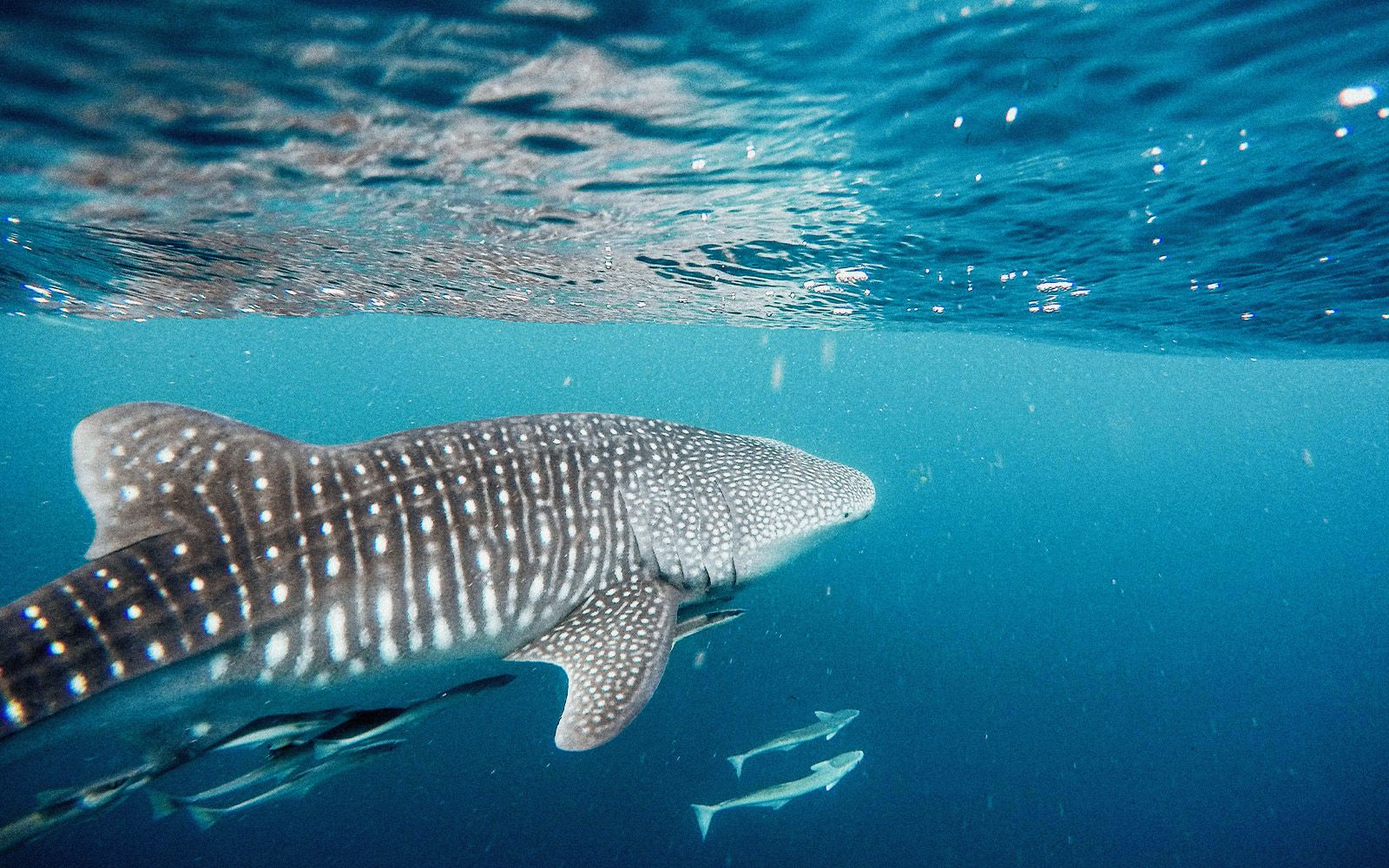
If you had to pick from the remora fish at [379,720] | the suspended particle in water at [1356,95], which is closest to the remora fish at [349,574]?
the remora fish at [379,720]

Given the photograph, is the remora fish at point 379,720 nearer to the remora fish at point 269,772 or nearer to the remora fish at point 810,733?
the remora fish at point 269,772

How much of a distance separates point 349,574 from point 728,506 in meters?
3.01

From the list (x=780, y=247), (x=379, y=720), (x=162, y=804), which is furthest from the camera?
(x=780, y=247)

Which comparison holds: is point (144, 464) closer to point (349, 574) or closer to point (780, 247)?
point (349, 574)

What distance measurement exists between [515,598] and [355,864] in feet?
27.7

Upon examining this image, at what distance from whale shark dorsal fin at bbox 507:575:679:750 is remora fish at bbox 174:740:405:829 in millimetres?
1492

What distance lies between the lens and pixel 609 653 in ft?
14.3

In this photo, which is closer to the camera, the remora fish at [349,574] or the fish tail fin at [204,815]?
Answer: the remora fish at [349,574]

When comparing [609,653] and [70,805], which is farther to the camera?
[609,653]

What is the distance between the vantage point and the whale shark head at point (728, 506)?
208 inches

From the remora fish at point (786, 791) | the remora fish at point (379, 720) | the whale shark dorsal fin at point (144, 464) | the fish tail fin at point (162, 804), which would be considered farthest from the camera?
the remora fish at point (786, 791)

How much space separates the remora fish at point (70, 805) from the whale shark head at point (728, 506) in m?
3.46

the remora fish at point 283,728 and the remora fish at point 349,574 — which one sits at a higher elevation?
the remora fish at point 349,574

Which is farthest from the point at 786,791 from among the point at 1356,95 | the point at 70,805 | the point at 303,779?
the point at 1356,95
